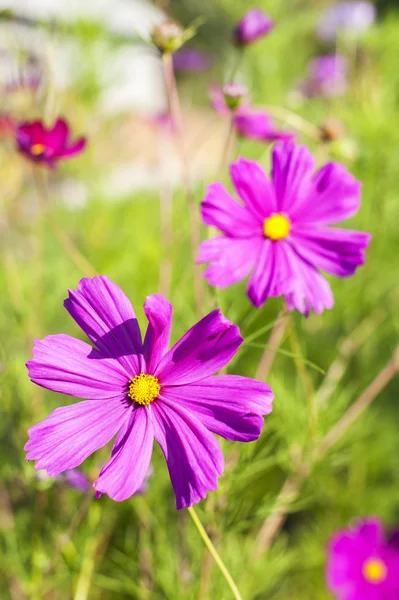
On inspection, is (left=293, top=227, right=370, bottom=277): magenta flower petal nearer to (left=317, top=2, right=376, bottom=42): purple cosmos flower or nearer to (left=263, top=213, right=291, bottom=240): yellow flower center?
(left=263, top=213, right=291, bottom=240): yellow flower center

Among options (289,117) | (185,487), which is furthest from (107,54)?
(185,487)

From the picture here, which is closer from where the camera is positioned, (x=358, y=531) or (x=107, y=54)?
(x=358, y=531)

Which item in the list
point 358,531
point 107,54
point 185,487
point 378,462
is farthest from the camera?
point 107,54

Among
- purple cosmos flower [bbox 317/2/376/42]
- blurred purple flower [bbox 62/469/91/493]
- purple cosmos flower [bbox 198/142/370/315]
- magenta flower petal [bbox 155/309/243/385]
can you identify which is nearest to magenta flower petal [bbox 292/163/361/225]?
purple cosmos flower [bbox 198/142/370/315]

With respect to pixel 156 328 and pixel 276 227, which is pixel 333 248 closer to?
pixel 276 227

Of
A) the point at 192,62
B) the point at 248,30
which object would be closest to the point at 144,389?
the point at 248,30

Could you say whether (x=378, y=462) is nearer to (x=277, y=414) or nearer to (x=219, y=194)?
(x=277, y=414)

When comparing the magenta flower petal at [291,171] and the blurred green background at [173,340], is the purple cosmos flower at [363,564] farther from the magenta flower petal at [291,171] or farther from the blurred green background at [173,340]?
the magenta flower petal at [291,171]
